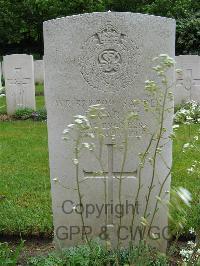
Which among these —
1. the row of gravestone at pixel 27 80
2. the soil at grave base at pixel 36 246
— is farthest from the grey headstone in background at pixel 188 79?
the soil at grave base at pixel 36 246

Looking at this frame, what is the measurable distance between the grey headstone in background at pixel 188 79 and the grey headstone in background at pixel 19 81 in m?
3.39

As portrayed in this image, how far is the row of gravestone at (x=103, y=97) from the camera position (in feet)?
12.1

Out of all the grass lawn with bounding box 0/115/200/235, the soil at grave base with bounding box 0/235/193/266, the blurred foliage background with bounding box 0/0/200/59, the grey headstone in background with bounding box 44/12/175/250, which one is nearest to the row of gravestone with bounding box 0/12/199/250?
the grey headstone in background with bounding box 44/12/175/250

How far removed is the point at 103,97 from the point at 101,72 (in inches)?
7.3

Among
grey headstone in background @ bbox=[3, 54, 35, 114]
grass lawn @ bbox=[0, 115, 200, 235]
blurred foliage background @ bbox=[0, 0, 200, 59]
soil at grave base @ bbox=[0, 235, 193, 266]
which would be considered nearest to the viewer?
soil at grave base @ bbox=[0, 235, 193, 266]

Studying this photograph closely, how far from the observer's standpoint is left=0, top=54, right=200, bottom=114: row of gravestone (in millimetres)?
11586

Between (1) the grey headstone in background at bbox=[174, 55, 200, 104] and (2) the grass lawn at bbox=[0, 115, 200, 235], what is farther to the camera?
(1) the grey headstone in background at bbox=[174, 55, 200, 104]

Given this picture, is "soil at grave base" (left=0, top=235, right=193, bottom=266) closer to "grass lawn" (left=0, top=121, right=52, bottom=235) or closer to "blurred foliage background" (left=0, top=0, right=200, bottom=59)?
"grass lawn" (left=0, top=121, right=52, bottom=235)

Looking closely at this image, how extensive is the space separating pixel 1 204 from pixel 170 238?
184 centimetres

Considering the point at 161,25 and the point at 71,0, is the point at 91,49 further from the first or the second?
the point at 71,0

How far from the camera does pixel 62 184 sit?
398 cm

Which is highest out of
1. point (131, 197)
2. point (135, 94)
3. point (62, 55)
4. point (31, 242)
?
point (62, 55)

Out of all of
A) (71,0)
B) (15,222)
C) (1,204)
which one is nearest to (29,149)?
(1,204)

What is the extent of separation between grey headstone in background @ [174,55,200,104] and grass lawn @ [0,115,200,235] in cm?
258
